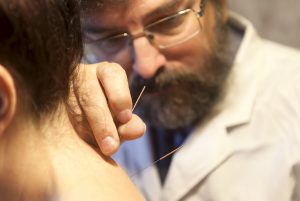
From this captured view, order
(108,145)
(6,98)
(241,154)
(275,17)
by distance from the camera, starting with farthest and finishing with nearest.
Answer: (275,17) → (241,154) → (108,145) → (6,98)

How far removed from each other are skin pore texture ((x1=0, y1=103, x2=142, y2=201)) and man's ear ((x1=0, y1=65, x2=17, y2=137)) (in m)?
0.02

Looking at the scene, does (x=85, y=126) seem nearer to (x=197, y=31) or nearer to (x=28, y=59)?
(x=28, y=59)

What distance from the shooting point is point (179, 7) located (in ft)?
3.27

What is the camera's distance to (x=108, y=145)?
618 mm

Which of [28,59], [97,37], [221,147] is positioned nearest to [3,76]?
[28,59]

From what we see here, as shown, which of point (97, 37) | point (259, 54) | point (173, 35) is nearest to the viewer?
point (97, 37)

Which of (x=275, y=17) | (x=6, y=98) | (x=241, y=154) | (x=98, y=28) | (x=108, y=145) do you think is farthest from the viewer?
(x=275, y=17)

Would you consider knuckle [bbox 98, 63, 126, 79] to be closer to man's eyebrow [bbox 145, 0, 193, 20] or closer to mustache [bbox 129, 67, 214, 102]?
mustache [bbox 129, 67, 214, 102]

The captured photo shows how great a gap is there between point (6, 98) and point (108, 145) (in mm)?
154

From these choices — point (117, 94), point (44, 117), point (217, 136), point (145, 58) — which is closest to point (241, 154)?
point (217, 136)

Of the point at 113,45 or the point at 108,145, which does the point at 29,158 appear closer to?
the point at 108,145

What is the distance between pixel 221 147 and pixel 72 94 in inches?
21.0

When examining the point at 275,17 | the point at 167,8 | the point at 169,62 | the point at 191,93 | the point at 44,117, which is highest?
the point at 44,117

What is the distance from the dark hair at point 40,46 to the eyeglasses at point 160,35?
0.35 m
